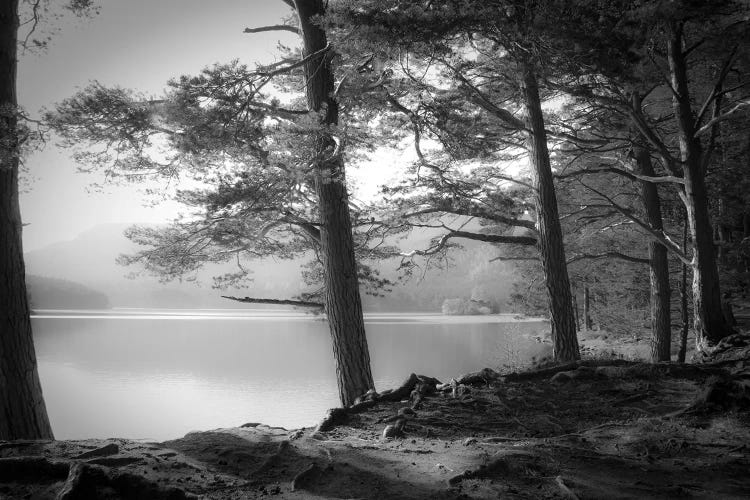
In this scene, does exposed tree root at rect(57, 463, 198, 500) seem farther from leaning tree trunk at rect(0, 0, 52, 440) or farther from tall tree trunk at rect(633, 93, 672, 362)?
tall tree trunk at rect(633, 93, 672, 362)

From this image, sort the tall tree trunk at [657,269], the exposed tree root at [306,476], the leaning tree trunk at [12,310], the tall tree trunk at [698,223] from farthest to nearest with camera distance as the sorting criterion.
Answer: the tall tree trunk at [657,269] → the tall tree trunk at [698,223] → the leaning tree trunk at [12,310] → the exposed tree root at [306,476]

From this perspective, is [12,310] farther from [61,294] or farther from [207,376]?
[61,294]

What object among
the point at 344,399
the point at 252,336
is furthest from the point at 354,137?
the point at 252,336

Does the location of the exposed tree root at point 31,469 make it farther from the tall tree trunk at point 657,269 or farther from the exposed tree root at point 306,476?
the tall tree trunk at point 657,269

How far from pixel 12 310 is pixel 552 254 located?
24.2 feet

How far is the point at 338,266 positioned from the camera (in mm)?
6414

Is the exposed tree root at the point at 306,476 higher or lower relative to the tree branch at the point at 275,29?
lower

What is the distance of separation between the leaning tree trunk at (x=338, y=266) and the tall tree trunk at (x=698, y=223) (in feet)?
17.8

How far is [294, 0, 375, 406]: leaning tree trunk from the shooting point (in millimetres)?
6383

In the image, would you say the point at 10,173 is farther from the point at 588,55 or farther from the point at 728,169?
the point at 728,169

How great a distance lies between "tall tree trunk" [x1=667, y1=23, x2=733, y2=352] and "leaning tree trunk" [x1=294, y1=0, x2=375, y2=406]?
5418 mm

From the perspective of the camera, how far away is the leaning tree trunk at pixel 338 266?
6383mm

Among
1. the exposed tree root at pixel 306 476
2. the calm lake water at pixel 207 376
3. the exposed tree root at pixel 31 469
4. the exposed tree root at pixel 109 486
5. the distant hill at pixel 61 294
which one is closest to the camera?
the exposed tree root at pixel 109 486

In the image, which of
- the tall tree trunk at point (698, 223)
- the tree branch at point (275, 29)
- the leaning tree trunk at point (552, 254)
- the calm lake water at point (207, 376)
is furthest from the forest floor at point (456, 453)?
the calm lake water at point (207, 376)
